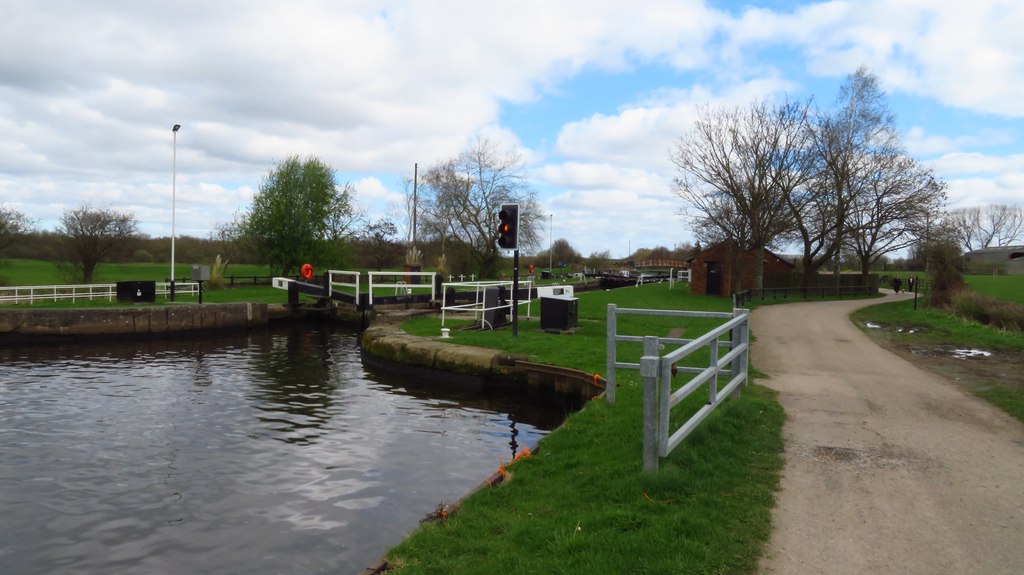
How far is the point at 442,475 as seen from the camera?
7789 millimetres

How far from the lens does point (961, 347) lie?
16453mm

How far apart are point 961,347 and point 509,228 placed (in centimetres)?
1175

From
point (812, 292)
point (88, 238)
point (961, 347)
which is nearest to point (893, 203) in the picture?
point (812, 292)

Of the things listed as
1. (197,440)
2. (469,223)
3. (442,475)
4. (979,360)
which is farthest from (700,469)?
(469,223)

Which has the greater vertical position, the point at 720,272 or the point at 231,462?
the point at 720,272

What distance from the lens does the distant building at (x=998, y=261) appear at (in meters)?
74.8

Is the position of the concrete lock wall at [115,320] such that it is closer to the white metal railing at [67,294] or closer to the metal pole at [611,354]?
the white metal railing at [67,294]

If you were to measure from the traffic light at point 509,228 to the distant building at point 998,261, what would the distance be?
62.9 meters

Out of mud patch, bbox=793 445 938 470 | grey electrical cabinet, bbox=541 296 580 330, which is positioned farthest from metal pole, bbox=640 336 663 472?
Answer: grey electrical cabinet, bbox=541 296 580 330

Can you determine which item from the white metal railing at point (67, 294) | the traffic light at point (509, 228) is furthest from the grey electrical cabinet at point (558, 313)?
the white metal railing at point (67, 294)

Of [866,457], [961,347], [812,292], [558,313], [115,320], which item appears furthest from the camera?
[812,292]

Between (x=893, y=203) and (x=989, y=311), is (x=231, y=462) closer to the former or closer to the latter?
(x=989, y=311)

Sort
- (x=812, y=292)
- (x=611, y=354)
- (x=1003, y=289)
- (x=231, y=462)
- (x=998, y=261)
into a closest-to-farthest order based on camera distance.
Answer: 1. (x=611, y=354)
2. (x=231, y=462)
3. (x=1003, y=289)
4. (x=812, y=292)
5. (x=998, y=261)

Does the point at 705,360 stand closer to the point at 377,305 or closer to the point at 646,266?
the point at 377,305
